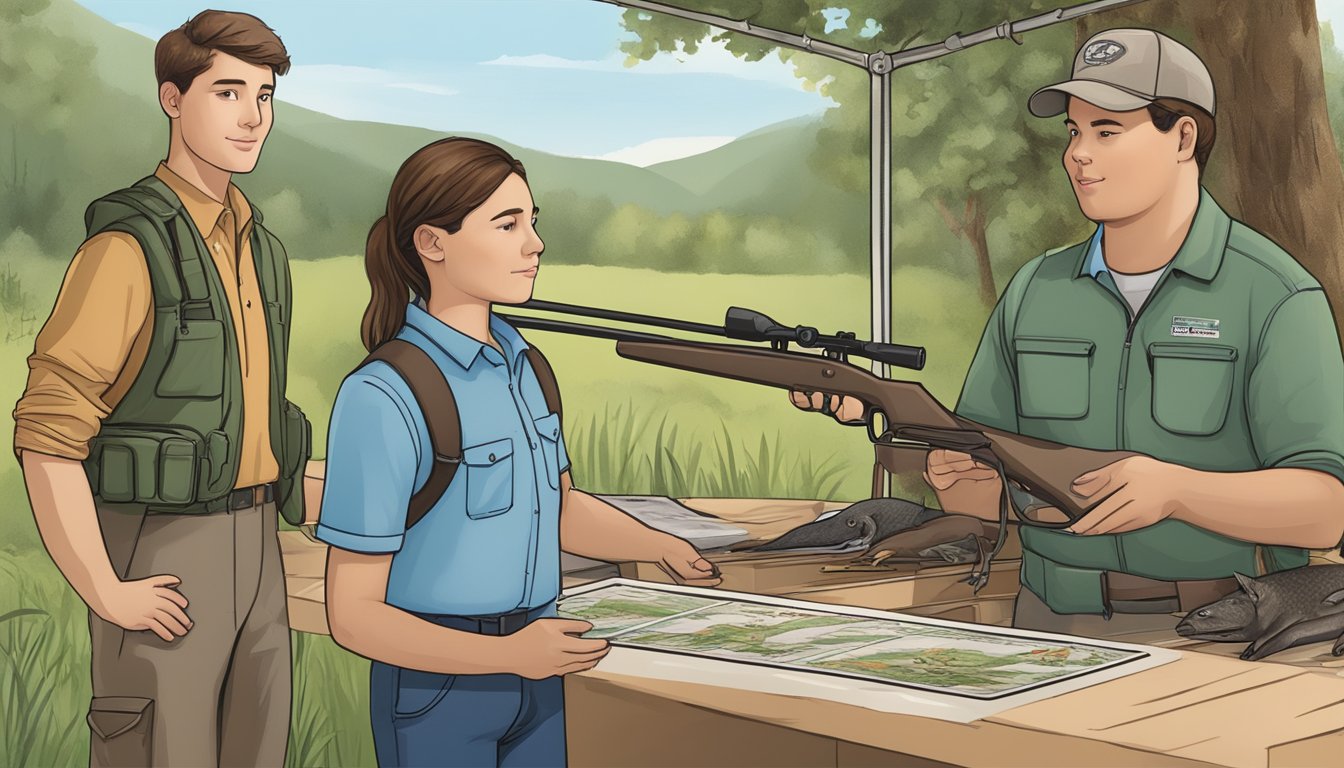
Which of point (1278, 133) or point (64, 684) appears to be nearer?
point (64, 684)

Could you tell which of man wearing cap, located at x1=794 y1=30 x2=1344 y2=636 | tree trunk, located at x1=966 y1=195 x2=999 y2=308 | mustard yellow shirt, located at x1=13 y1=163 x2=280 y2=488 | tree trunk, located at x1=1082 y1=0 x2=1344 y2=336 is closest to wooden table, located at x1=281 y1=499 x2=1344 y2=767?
man wearing cap, located at x1=794 y1=30 x2=1344 y2=636

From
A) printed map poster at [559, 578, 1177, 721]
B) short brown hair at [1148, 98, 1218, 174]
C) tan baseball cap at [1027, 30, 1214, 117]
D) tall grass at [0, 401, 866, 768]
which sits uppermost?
tan baseball cap at [1027, 30, 1214, 117]

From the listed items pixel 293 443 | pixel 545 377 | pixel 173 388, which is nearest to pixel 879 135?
pixel 293 443

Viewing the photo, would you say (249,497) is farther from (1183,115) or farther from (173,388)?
(1183,115)

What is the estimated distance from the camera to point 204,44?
2.76 m

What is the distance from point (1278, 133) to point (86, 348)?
4.85 meters

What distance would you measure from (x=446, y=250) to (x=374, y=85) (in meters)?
5.89

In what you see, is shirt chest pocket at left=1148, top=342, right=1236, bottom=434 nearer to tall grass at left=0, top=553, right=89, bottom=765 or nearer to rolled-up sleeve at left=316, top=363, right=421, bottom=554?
rolled-up sleeve at left=316, top=363, right=421, bottom=554

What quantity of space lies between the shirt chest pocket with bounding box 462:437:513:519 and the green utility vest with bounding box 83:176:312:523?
91 cm

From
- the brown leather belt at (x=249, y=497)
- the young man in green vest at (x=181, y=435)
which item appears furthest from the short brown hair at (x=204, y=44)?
the brown leather belt at (x=249, y=497)

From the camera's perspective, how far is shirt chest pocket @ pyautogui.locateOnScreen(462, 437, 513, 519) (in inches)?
81.8

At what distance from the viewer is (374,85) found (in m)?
7.64

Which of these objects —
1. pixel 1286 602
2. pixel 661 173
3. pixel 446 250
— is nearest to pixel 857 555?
pixel 1286 602

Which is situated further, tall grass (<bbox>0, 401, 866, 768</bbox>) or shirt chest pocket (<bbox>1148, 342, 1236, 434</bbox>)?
tall grass (<bbox>0, 401, 866, 768</bbox>)
